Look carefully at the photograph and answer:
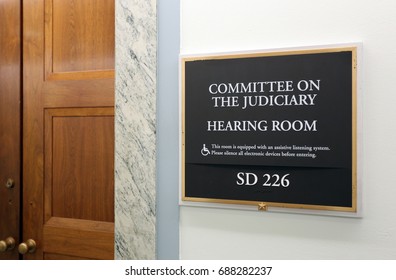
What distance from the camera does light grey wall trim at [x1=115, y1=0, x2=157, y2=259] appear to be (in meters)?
1.23

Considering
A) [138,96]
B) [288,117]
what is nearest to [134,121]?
[138,96]

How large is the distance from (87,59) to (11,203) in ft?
2.49

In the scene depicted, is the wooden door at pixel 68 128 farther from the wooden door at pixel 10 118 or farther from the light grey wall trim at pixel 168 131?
the light grey wall trim at pixel 168 131

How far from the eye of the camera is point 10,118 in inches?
60.6

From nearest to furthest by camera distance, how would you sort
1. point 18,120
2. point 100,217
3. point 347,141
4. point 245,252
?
point 347,141 < point 245,252 < point 100,217 < point 18,120

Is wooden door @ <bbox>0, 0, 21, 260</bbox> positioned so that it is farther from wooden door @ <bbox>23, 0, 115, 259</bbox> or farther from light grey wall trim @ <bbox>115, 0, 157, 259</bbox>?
light grey wall trim @ <bbox>115, 0, 157, 259</bbox>

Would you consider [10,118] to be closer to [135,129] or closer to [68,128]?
[68,128]

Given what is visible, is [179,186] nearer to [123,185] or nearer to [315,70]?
[123,185]

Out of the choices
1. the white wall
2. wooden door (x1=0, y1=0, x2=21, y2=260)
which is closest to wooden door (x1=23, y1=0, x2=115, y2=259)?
wooden door (x1=0, y1=0, x2=21, y2=260)

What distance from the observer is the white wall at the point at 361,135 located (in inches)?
39.9

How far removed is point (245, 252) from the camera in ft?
3.79

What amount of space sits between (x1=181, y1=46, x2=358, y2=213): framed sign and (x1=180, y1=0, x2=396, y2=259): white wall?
50mm

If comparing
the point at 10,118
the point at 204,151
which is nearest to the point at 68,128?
the point at 10,118

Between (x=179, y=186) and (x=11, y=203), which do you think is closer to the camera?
(x=179, y=186)
